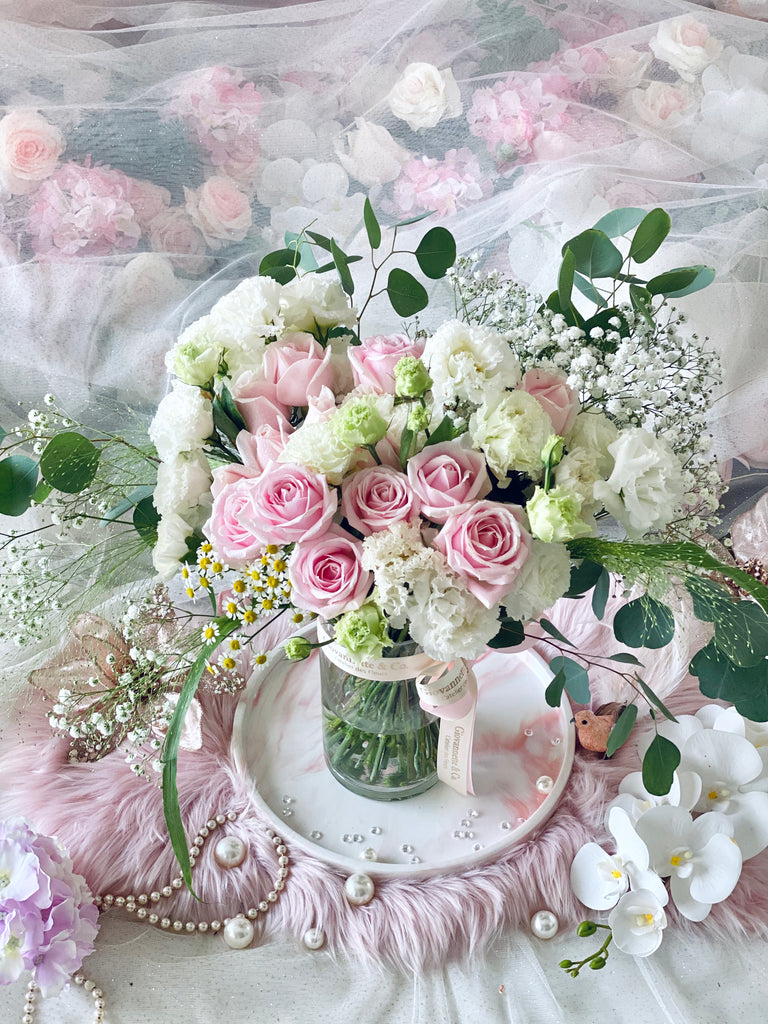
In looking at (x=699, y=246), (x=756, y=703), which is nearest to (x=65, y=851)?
(x=756, y=703)

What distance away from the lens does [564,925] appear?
87 centimetres

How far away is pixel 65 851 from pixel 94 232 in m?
0.91

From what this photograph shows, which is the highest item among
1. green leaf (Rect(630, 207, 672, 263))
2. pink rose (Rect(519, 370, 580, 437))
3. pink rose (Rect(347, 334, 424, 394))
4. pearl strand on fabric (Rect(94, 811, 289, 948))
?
green leaf (Rect(630, 207, 672, 263))

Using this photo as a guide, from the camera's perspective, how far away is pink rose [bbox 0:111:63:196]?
1.31m

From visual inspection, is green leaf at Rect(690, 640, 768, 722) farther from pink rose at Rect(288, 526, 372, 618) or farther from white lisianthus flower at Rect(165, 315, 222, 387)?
white lisianthus flower at Rect(165, 315, 222, 387)

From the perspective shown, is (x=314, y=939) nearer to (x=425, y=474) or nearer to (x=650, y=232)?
(x=425, y=474)

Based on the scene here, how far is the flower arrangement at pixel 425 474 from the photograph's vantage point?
1.98 feet

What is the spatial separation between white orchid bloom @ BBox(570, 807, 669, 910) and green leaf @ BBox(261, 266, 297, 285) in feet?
1.95

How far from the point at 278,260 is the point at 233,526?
0.31 meters

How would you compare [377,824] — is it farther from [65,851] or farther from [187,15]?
[187,15]

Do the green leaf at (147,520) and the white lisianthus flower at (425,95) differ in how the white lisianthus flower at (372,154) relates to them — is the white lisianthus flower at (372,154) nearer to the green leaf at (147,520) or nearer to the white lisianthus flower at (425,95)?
the white lisianthus flower at (425,95)

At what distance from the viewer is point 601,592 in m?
0.77

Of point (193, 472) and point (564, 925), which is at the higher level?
point (193, 472)

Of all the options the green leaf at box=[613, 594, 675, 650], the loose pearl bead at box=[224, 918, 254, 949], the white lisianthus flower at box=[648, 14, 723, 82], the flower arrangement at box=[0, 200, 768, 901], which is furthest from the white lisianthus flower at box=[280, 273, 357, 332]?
the white lisianthus flower at box=[648, 14, 723, 82]
